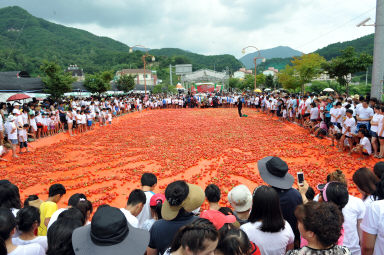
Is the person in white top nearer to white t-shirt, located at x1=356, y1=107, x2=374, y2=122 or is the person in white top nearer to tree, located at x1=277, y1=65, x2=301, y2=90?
white t-shirt, located at x1=356, y1=107, x2=374, y2=122

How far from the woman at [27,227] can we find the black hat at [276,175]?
2.74 metres

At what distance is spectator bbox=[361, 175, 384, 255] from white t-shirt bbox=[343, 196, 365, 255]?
137mm

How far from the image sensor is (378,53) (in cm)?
1029

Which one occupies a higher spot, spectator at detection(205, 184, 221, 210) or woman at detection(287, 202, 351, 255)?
woman at detection(287, 202, 351, 255)

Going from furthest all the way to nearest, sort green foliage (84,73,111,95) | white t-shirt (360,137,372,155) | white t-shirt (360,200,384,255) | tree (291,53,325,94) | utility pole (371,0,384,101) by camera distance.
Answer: green foliage (84,73,111,95) → tree (291,53,325,94) → utility pole (371,0,384,101) → white t-shirt (360,137,372,155) → white t-shirt (360,200,384,255)

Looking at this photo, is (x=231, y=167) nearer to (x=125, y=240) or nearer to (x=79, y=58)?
(x=125, y=240)

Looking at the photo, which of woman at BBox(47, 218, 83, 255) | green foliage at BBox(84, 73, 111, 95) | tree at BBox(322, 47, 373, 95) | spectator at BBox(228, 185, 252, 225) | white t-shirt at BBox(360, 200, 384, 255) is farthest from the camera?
green foliage at BBox(84, 73, 111, 95)

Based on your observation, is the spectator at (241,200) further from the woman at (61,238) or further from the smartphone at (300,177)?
the woman at (61,238)

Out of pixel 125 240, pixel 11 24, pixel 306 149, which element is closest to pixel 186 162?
pixel 306 149

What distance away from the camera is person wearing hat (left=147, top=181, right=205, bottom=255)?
2449mm

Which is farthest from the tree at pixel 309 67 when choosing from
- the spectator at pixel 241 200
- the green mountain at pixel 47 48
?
the green mountain at pixel 47 48

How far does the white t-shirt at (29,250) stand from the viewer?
219 cm

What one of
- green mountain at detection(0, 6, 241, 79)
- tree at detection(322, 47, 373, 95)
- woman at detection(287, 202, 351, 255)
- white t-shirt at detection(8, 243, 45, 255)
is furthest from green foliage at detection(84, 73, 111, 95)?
green mountain at detection(0, 6, 241, 79)

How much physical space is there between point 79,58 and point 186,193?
4129 inches
